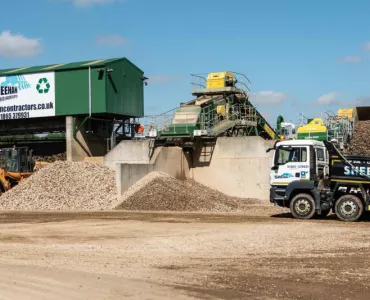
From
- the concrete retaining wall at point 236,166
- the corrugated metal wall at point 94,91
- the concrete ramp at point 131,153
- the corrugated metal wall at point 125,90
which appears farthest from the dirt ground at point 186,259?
the corrugated metal wall at point 125,90

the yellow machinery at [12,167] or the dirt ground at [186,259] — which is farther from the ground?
the yellow machinery at [12,167]

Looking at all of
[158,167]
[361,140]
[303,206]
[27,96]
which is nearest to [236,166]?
[158,167]

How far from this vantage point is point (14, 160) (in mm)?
32812

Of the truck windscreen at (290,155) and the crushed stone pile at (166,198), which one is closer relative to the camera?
the truck windscreen at (290,155)

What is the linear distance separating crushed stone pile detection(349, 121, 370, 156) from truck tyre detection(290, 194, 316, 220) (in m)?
11.1

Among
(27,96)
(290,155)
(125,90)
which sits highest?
(125,90)

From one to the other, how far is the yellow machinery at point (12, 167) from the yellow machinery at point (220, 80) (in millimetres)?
13178

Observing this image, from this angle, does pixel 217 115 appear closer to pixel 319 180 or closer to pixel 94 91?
pixel 94 91

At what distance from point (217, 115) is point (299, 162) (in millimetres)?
14859

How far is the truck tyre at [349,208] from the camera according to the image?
2005 cm

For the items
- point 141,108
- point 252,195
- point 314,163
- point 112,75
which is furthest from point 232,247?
point 141,108

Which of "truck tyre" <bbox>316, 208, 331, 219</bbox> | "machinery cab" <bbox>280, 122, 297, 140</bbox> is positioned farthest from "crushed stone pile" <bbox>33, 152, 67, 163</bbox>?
"truck tyre" <bbox>316, 208, 331, 219</bbox>

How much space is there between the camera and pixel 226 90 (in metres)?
37.2

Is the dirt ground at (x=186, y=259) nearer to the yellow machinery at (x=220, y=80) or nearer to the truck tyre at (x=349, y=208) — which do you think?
the truck tyre at (x=349, y=208)
